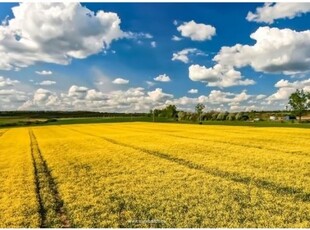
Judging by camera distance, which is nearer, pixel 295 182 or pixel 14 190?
pixel 295 182

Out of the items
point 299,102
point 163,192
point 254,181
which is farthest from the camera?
point 299,102

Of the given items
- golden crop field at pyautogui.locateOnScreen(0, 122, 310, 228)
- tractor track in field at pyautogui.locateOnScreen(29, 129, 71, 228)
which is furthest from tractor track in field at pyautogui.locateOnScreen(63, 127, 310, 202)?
tractor track in field at pyautogui.locateOnScreen(29, 129, 71, 228)

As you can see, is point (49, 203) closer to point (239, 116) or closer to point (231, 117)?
point (239, 116)

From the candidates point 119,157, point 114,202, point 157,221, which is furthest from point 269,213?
point 119,157

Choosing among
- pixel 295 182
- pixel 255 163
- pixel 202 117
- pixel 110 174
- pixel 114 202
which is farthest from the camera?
pixel 202 117

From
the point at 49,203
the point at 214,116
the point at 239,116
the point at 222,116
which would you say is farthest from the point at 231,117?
the point at 49,203

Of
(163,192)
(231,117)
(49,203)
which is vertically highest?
(231,117)

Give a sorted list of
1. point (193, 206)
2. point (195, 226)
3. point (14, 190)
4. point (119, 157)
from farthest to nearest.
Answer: point (119, 157)
point (14, 190)
point (193, 206)
point (195, 226)

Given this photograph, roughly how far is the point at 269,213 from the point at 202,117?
146m

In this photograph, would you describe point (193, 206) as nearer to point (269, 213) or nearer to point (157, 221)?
point (157, 221)

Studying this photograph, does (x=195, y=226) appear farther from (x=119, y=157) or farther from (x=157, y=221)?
(x=119, y=157)

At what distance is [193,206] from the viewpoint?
13.3 meters

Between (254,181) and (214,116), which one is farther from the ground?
(214,116)

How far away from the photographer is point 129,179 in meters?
18.8
